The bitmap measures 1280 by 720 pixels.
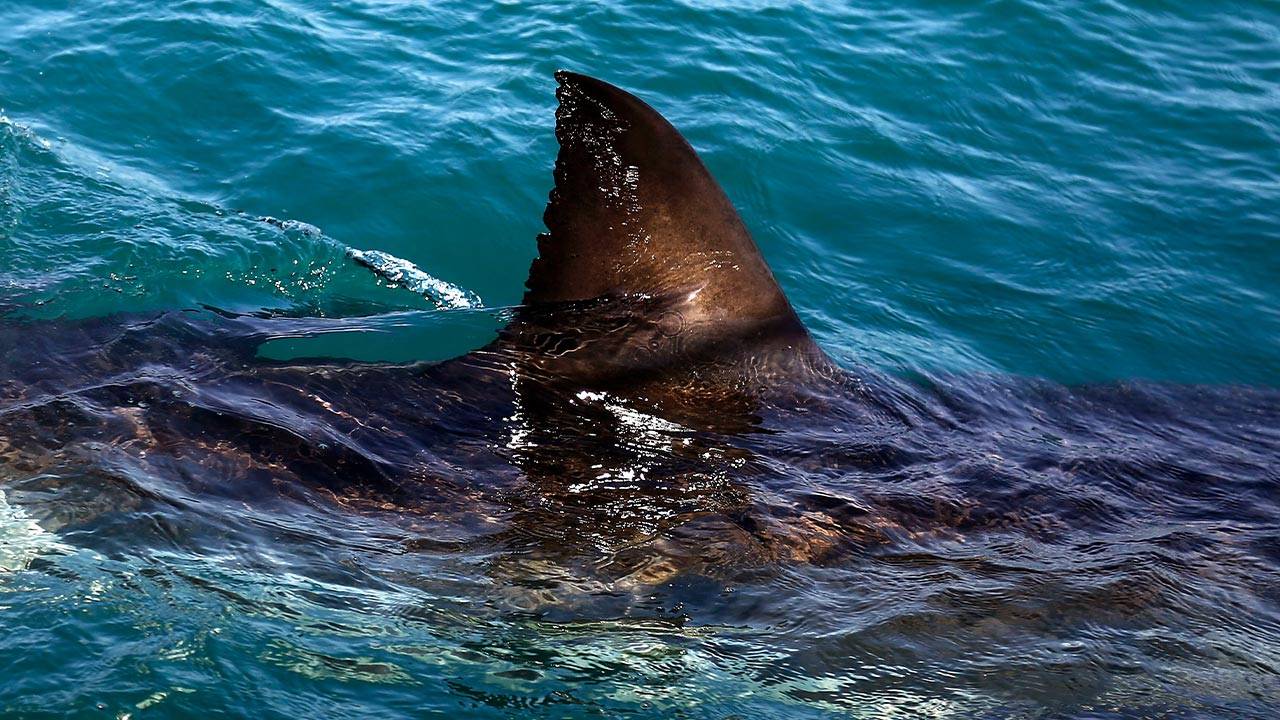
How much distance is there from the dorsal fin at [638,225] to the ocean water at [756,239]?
4.14ft

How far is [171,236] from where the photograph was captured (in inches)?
303

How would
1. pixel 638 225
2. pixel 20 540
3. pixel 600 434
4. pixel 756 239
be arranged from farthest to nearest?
1. pixel 756 239
2. pixel 638 225
3. pixel 600 434
4. pixel 20 540

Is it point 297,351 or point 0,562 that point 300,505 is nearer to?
point 0,562

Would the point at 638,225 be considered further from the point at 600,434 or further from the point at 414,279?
the point at 414,279

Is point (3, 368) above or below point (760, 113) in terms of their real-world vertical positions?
below

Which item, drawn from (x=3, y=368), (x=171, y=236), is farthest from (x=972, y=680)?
(x=171, y=236)

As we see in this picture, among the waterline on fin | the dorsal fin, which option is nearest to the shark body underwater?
the dorsal fin

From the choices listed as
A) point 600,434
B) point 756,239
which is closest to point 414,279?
point 756,239

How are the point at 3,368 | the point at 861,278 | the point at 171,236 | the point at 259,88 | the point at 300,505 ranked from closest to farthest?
the point at 300,505 < the point at 3,368 < the point at 171,236 < the point at 861,278 < the point at 259,88

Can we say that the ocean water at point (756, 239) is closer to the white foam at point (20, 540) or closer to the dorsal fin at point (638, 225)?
the white foam at point (20, 540)

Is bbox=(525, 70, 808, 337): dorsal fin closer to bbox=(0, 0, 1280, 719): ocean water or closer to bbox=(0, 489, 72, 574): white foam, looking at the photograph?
bbox=(0, 0, 1280, 719): ocean water

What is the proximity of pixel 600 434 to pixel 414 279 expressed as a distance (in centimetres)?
311

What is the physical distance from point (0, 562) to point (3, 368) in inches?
43.6

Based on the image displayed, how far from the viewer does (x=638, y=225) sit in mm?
5484
